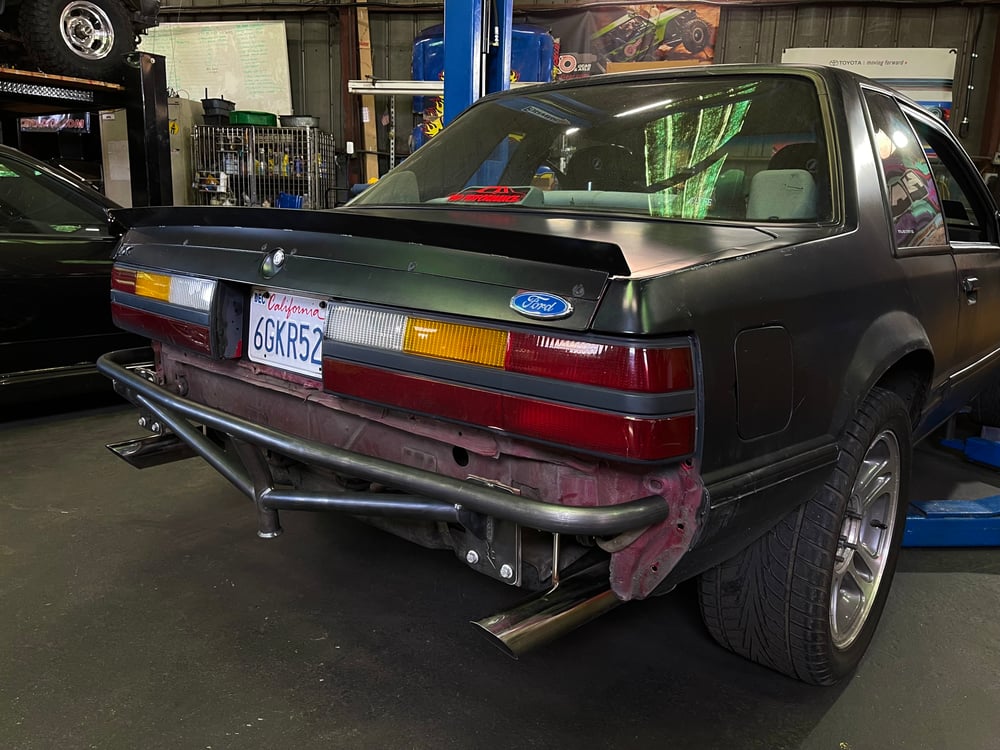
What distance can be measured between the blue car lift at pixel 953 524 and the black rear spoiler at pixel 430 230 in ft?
5.97

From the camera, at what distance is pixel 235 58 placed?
9898mm

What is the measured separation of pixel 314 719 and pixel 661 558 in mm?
906

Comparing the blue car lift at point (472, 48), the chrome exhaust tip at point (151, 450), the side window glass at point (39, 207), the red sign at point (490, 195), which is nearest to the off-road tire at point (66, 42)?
the side window glass at point (39, 207)

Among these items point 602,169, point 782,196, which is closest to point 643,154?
point 602,169

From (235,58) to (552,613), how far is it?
10446 mm

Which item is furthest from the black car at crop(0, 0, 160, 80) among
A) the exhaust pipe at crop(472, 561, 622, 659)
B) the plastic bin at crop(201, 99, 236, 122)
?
the exhaust pipe at crop(472, 561, 622, 659)

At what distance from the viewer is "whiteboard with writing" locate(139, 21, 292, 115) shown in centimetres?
984

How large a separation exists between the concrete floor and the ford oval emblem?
3.17 feet

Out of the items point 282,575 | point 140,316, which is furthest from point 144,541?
point 140,316

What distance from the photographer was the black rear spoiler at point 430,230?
114cm

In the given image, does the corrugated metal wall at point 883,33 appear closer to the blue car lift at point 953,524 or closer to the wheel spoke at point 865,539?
the blue car lift at point 953,524

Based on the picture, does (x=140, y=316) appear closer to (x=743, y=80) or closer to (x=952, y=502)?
(x=743, y=80)

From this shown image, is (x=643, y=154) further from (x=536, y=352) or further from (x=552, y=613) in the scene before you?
(x=552, y=613)

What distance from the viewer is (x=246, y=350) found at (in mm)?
1767
